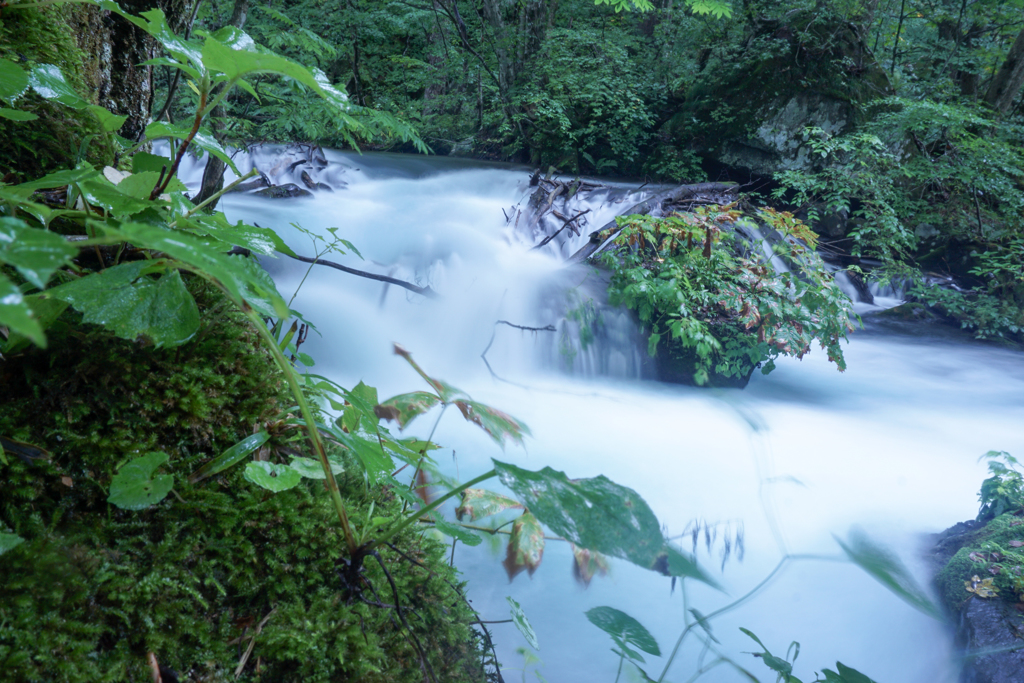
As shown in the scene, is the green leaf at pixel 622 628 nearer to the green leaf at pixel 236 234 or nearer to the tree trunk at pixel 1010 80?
the green leaf at pixel 236 234

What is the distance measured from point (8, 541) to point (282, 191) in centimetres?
612

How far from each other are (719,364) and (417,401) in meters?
3.17

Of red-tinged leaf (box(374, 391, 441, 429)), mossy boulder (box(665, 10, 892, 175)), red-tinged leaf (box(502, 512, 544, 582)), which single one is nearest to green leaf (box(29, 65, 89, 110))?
red-tinged leaf (box(374, 391, 441, 429))

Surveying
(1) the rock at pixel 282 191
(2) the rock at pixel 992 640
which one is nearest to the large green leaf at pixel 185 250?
(2) the rock at pixel 992 640

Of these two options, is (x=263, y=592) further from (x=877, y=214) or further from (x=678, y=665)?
(x=877, y=214)

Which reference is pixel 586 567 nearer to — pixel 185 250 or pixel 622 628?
pixel 622 628

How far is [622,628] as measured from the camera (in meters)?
1.11

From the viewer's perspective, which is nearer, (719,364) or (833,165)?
(719,364)

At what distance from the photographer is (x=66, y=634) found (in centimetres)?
64

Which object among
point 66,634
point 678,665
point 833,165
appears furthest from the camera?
point 833,165

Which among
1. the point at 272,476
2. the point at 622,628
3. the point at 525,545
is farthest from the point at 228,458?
the point at 525,545

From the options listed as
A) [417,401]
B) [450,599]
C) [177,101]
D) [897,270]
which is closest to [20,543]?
[450,599]

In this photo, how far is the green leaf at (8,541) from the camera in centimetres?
64

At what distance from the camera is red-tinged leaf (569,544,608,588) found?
189cm
